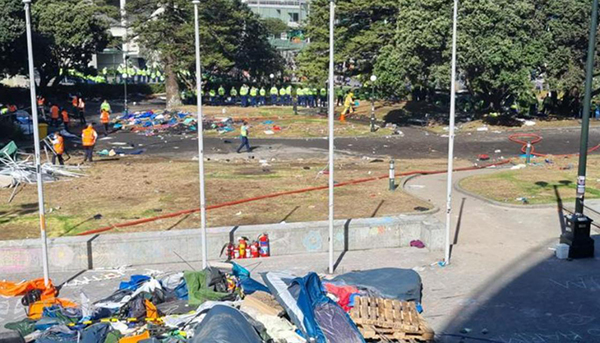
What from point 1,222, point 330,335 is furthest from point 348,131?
point 330,335

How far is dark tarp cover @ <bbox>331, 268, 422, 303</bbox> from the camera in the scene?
1327 cm

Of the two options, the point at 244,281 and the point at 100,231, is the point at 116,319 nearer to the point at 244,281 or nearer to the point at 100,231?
the point at 244,281

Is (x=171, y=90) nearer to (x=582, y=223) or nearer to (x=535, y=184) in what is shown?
(x=535, y=184)

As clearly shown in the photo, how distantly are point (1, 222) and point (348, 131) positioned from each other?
2348cm

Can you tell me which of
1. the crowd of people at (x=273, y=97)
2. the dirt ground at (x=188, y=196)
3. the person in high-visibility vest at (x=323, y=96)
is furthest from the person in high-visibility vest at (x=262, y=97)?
the dirt ground at (x=188, y=196)

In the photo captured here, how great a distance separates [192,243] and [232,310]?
5.27m

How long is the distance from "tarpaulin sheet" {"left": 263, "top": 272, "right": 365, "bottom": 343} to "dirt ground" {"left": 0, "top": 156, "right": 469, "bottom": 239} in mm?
7111

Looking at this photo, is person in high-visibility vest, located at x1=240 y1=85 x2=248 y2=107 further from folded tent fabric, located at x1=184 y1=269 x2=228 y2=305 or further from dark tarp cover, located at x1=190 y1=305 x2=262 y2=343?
dark tarp cover, located at x1=190 y1=305 x2=262 y2=343

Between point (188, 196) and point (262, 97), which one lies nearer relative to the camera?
point (188, 196)

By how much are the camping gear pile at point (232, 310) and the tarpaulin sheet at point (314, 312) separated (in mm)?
16

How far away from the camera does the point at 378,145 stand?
1414 inches

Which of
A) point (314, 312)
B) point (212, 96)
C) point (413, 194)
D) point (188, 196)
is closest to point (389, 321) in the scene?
point (314, 312)

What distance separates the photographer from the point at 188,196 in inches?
897

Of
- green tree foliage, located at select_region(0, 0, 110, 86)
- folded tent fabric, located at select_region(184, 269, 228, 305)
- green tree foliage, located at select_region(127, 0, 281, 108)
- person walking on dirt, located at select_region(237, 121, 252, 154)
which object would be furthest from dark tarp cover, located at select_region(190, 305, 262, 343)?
green tree foliage, located at select_region(127, 0, 281, 108)
